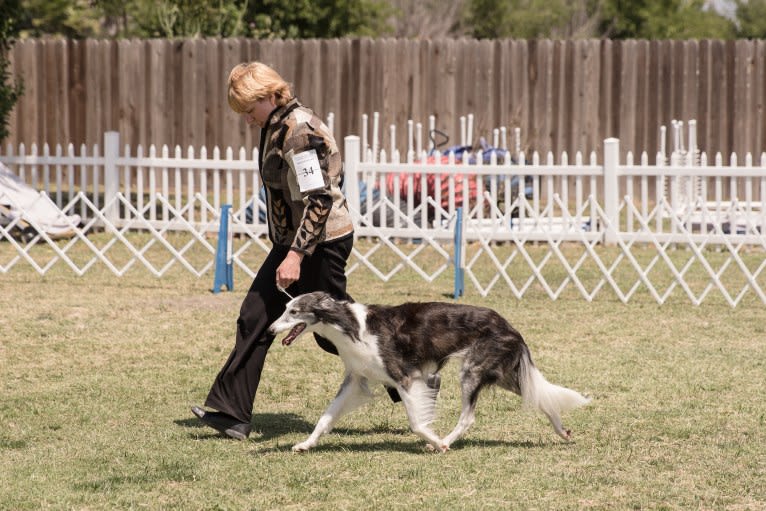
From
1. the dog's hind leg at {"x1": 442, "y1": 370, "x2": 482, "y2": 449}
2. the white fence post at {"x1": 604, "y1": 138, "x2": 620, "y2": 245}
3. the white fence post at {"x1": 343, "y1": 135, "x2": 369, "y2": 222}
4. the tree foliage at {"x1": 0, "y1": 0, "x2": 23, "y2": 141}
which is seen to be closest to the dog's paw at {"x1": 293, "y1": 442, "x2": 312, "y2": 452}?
the dog's hind leg at {"x1": 442, "y1": 370, "x2": 482, "y2": 449}

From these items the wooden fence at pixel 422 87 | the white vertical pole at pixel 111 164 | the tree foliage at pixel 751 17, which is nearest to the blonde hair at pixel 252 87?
the white vertical pole at pixel 111 164

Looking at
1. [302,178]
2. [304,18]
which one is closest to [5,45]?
[304,18]

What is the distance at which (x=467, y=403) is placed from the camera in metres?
6.06

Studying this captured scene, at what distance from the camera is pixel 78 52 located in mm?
18953

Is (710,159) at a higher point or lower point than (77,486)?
higher

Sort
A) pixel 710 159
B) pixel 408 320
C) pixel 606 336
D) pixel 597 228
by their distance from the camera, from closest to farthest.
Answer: pixel 408 320 → pixel 606 336 → pixel 597 228 → pixel 710 159

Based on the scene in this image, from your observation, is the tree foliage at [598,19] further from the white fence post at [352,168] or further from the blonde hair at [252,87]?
the blonde hair at [252,87]

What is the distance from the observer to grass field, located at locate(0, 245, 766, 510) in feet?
17.6

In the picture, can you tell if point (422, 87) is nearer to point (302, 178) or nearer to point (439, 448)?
point (302, 178)

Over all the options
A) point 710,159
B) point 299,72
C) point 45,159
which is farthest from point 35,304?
point 710,159

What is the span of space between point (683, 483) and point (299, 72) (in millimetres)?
13582

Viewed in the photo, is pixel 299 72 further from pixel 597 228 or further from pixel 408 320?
Result: pixel 408 320

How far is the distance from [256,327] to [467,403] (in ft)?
3.66

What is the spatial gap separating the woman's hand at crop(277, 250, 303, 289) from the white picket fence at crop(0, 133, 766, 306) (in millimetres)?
5086
